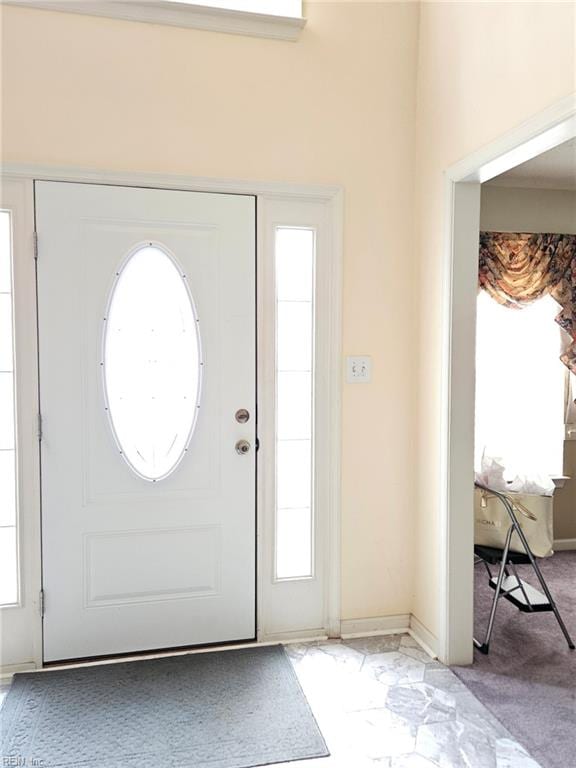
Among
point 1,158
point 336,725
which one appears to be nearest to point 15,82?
point 1,158

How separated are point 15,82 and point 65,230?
0.60 m

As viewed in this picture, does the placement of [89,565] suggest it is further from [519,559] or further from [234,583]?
[519,559]

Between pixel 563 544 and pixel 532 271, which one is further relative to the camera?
pixel 563 544

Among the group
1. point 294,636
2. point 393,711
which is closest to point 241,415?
point 294,636

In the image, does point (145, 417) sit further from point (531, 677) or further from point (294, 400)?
point (531, 677)

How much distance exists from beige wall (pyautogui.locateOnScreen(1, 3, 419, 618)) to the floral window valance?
1.37 meters

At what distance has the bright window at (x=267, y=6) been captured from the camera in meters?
2.57

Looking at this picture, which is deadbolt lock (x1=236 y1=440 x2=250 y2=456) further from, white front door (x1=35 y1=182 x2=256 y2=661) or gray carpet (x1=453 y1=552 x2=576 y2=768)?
gray carpet (x1=453 y1=552 x2=576 y2=768)

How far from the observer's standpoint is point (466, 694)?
237cm

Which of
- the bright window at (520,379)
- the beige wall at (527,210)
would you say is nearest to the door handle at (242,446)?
the bright window at (520,379)

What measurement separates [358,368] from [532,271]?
192 centimetres

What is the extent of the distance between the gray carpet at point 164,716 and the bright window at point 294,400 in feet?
1.66

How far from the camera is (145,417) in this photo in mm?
2600

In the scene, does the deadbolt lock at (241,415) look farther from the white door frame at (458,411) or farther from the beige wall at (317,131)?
the white door frame at (458,411)
